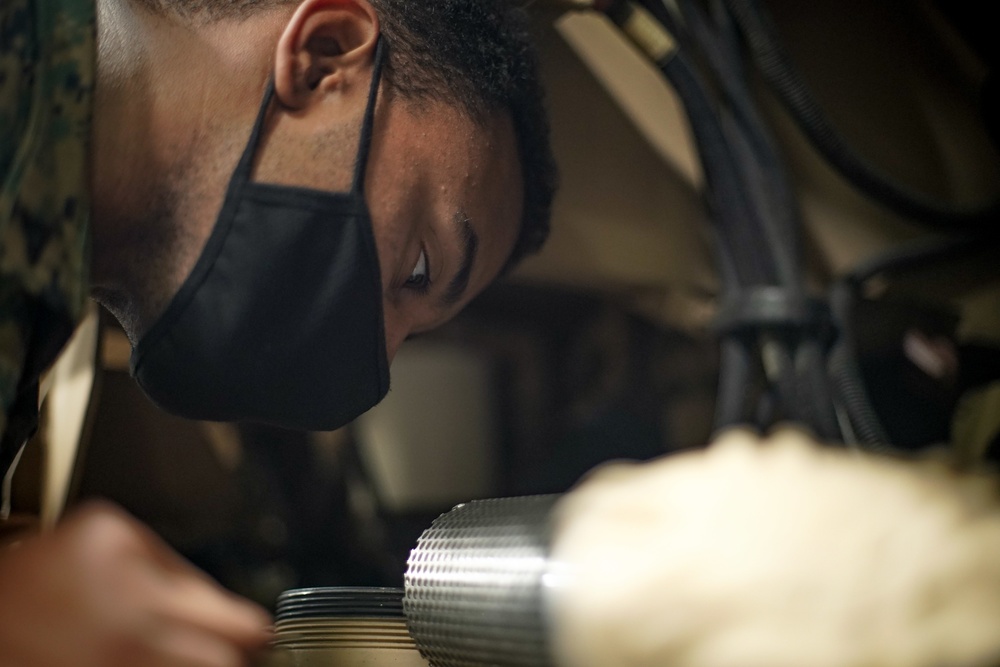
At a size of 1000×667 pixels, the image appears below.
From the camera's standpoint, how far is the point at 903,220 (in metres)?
0.87

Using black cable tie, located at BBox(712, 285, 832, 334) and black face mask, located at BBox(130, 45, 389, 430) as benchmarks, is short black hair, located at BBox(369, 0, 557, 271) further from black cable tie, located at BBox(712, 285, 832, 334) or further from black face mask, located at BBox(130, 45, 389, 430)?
black cable tie, located at BBox(712, 285, 832, 334)

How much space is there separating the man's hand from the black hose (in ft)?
2.41

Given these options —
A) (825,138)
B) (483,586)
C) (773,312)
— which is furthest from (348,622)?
(825,138)

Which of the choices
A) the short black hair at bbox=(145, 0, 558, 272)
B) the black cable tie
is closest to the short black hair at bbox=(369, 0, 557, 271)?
the short black hair at bbox=(145, 0, 558, 272)

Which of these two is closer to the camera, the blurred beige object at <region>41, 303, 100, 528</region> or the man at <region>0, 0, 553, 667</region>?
the man at <region>0, 0, 553, 667</region>

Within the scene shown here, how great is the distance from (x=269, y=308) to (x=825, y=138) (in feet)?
2.06

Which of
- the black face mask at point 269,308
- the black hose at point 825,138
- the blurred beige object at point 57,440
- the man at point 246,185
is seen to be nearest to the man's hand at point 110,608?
the man at point 246,185

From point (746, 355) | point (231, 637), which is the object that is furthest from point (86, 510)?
point (746, 355)

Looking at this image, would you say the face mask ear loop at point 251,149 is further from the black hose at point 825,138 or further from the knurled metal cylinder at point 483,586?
the black hose at point 825,138

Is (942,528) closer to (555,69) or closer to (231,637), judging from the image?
(231,637)

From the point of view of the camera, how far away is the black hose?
2.65ft

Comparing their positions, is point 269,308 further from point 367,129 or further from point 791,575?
point 791,575

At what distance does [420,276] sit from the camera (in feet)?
1.77

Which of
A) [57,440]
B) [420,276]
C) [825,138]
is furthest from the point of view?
[825,138]
